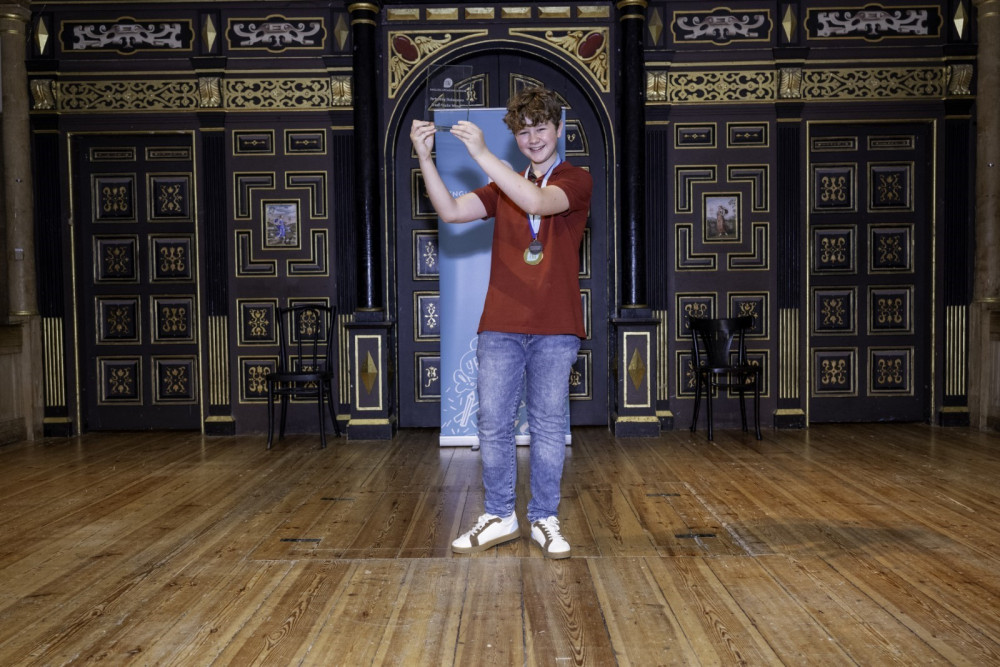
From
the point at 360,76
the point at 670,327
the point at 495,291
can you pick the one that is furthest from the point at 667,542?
the point at 360,76

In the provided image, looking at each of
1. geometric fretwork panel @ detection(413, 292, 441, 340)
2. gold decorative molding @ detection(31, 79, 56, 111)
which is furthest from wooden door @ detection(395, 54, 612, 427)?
gold decorative molding @ detection(31, 79, 56, 111)

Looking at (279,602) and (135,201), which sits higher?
(135,201)

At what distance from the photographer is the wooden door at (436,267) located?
6273mm

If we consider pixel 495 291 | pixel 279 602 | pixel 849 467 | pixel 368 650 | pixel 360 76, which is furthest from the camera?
pixel 360 76

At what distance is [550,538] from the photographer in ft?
10.0

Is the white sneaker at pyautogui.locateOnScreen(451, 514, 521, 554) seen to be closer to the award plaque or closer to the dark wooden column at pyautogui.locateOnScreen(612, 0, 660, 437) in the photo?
the award plaque

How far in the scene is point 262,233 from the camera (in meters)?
6.25

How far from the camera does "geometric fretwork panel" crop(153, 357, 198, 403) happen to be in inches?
250

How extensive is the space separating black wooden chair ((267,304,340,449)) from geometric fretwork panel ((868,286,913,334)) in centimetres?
397

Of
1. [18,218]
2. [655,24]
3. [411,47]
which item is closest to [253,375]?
[18,218]

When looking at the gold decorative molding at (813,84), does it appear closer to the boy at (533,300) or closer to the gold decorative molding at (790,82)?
the gold decorative molding at (790,82)

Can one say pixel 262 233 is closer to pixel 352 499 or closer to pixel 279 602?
pixel 352 499

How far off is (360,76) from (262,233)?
4.40 feet

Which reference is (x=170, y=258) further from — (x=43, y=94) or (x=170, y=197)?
(x=43, y=94)
